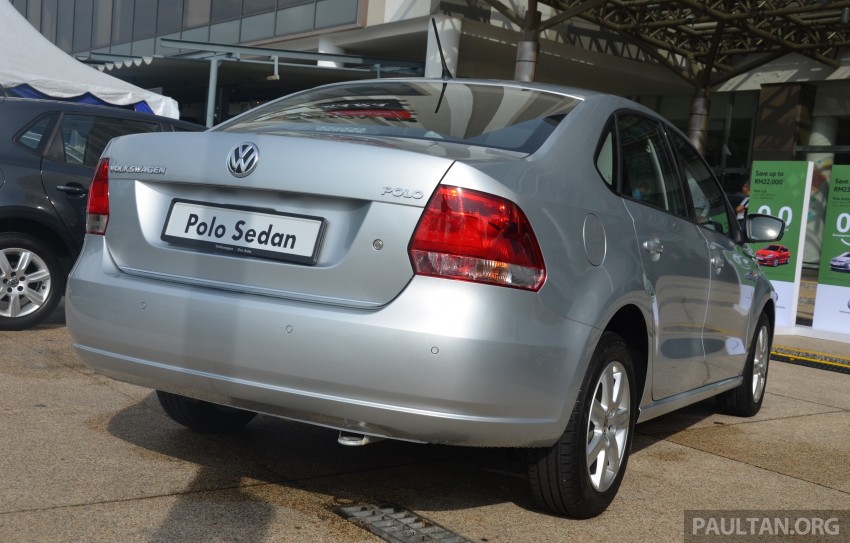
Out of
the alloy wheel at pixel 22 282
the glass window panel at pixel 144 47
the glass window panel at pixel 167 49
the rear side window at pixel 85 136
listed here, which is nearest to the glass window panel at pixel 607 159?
the rear side window at pixel 85 136

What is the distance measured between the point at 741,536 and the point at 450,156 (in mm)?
1720

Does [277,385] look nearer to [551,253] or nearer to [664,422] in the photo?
[551,253]

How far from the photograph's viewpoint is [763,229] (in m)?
5.67

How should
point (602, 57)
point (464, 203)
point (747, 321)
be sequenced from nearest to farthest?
point (464, 203), point (747, 321), point (602, 57)

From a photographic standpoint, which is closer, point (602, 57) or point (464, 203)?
point (464, 203)

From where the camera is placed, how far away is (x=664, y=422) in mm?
5715

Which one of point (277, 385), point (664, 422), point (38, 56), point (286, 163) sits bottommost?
point (664, 422)

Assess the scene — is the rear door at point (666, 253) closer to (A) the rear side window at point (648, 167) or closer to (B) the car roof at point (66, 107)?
(A) the rear side window at point (648, 167)

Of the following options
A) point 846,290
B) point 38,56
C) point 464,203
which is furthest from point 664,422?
point 38,56

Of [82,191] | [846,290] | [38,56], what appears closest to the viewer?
[82,191]

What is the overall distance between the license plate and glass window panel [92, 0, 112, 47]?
28229 millimetres

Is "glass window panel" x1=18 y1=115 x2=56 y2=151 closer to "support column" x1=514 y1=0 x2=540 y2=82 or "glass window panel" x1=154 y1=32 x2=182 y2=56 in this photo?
"support column" x1=514 y1=0 x2=540 y2=82

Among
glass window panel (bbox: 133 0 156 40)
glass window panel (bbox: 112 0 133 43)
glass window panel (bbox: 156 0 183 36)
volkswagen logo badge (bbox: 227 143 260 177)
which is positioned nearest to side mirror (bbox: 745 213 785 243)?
volkswagen logo badge (bbox: 227 143 260 177)

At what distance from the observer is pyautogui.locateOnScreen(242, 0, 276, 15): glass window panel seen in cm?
2388
